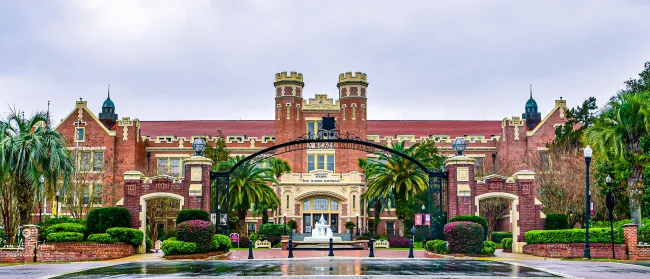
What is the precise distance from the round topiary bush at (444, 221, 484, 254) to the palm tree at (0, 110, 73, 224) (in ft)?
55.1

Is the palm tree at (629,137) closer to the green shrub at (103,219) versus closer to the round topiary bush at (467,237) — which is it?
the round topiary bush at (467,237)

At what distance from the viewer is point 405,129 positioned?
77.4m

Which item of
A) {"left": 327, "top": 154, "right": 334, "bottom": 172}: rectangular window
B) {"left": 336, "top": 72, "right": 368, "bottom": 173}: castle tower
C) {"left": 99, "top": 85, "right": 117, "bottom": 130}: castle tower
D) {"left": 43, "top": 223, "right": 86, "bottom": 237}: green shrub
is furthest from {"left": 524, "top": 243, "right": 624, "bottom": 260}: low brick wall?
{"left": 99, "top": 85, "right": 117, "bottom": 130}: castle tower

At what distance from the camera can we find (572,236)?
3167 cm

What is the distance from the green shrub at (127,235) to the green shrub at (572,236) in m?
17.5

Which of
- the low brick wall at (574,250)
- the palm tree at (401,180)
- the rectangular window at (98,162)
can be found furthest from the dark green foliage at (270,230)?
the low brick wall at (574,250)

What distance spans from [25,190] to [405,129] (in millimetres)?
50002

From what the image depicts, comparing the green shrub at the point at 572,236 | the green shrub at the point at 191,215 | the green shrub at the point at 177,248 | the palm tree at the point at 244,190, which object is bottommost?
the green shrub at the point at 177,248

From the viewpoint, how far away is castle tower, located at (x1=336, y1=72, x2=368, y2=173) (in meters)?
69.8

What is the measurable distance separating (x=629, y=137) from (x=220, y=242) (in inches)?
743

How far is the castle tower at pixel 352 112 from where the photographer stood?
229 feet

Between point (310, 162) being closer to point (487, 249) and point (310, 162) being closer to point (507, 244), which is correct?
point (507, 244)

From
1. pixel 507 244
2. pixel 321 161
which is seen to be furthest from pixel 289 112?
pixel 507 244

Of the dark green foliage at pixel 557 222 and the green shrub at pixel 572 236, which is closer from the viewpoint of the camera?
the green shrub at pixel 572 236
